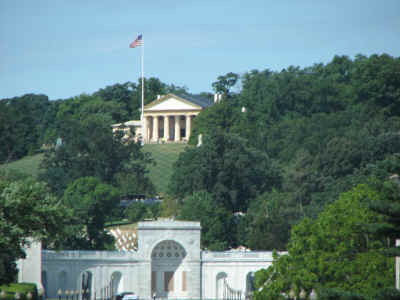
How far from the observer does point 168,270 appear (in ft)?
245

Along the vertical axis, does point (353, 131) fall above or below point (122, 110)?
below

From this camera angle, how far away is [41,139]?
161m

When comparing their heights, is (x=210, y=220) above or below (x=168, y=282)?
above

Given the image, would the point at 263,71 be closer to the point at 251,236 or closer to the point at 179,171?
the point at 179,171

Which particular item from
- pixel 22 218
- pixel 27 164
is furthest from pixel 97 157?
pixel 22 218

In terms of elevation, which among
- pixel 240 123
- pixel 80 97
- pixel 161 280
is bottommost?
pixel 161 280

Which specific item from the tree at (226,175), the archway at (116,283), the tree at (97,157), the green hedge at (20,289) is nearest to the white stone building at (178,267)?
the archway at (116,283)

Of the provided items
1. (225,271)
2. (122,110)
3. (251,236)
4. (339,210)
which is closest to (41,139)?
(122,110)

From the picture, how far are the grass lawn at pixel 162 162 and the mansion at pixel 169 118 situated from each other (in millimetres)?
11188

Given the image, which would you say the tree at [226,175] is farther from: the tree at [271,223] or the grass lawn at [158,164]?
the grass lawn at [158,164]

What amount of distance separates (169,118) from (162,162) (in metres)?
26.8

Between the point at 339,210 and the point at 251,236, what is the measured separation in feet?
92.7

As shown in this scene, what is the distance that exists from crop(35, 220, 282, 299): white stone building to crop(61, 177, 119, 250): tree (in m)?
7.42

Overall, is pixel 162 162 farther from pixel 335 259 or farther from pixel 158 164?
pixel 335 259
